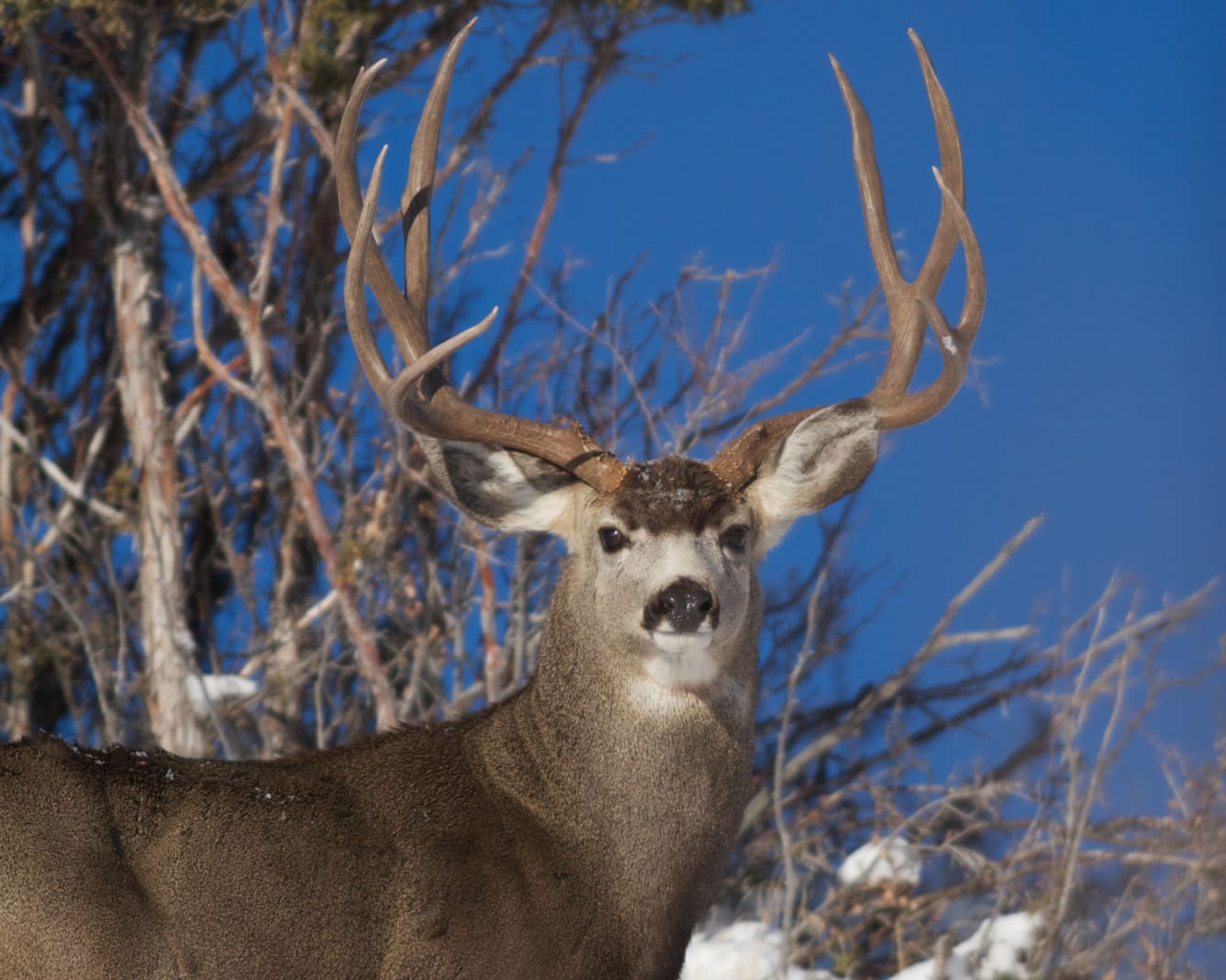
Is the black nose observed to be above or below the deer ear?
below

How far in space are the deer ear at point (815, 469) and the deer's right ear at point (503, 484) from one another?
0.59 metres

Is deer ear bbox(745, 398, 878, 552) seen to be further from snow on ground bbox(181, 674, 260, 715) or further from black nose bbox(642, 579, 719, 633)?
snow on ground bbox(181, 674, 260, 715)

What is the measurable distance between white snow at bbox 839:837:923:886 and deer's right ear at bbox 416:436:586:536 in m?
4.90

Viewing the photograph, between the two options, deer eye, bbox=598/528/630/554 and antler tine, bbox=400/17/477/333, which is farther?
antler tine, bbox=400/17/477/333

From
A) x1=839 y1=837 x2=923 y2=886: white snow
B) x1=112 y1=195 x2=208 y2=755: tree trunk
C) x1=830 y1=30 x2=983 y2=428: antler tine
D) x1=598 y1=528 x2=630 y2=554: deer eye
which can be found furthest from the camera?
x1=112 y1=195 x2=208 y2=755: tree trunk

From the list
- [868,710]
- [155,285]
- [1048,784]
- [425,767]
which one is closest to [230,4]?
[155,285]

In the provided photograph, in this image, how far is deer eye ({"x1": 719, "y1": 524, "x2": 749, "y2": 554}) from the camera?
5.18 meters

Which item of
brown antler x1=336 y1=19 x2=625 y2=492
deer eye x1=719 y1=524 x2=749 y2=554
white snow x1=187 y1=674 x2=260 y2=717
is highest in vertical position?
brown antler x1=336 y1=19 x2=625 y2=492

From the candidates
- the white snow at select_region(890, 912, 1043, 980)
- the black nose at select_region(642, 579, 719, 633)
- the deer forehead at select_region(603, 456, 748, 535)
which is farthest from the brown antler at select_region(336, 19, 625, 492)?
the white snow at select_region(890, 912, 1043, 980)

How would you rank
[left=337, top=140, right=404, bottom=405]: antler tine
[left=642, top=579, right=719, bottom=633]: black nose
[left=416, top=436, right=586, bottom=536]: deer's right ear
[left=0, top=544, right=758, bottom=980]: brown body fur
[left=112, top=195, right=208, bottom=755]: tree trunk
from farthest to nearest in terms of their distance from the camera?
[left=112, top=195, right=208, bottom=755]: tree trunk < [left=416, top=436, right=586, bottom=536]: deer's right ear < [left=337, top=140, right=404, bottom=405]: antler tine < [left=642, top=579, right=719, bottom=633]: black nose < [left=0, top=544, right=758, bottom=980]: brown body fur

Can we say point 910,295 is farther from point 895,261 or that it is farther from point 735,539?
point 735,539

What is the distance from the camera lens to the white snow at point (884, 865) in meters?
9.84

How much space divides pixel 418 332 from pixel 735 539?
1274 millimetres

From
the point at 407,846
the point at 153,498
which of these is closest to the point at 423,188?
the point at 407,846
